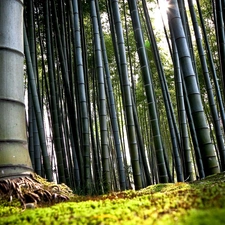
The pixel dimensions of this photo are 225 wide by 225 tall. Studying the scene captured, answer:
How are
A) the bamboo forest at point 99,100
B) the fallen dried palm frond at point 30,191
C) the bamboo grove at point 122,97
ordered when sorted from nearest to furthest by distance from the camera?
the fallen dried palm frond at point 30,191 → the bamboo forest at point 99,100 → the bamboo grove at point 122,97

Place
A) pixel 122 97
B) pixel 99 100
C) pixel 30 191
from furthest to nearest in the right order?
pixel 122 97 < pixel 99 100 < pixel 30 191

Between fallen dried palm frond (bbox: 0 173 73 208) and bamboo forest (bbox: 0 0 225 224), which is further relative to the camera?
bamboo forest (bbox: 0 0 225 224)

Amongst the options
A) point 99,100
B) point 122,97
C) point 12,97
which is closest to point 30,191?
point 12,97

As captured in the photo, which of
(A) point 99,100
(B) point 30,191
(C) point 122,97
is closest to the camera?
(B) point 30,191

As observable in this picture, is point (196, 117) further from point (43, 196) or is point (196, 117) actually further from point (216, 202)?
point (216, 202)

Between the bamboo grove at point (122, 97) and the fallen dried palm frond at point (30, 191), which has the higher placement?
the bamboo grove at point (122, 97)

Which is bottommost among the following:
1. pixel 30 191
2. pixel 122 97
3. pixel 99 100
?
pixel 30 191

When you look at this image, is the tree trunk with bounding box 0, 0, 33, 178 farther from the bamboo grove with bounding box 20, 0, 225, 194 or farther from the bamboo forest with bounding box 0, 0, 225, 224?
the bamboo grove with bounding box 20, 0, 225, 194

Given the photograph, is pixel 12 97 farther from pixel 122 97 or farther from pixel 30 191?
pixel 122 97

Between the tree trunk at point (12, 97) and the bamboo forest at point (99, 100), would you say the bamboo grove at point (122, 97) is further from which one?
the tree trunk at point (12, 97)

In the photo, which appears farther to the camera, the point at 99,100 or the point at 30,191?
the point at 99,100

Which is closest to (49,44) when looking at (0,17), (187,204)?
(0,17)

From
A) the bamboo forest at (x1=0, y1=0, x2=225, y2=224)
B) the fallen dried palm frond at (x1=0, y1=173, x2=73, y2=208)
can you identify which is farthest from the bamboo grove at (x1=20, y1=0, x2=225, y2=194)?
the fallen dried palm frond at (x1=0, y1=173, x2=73, y2=208)

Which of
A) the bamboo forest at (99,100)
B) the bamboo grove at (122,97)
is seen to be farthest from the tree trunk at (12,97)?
the bamboo grove at (122,97)
